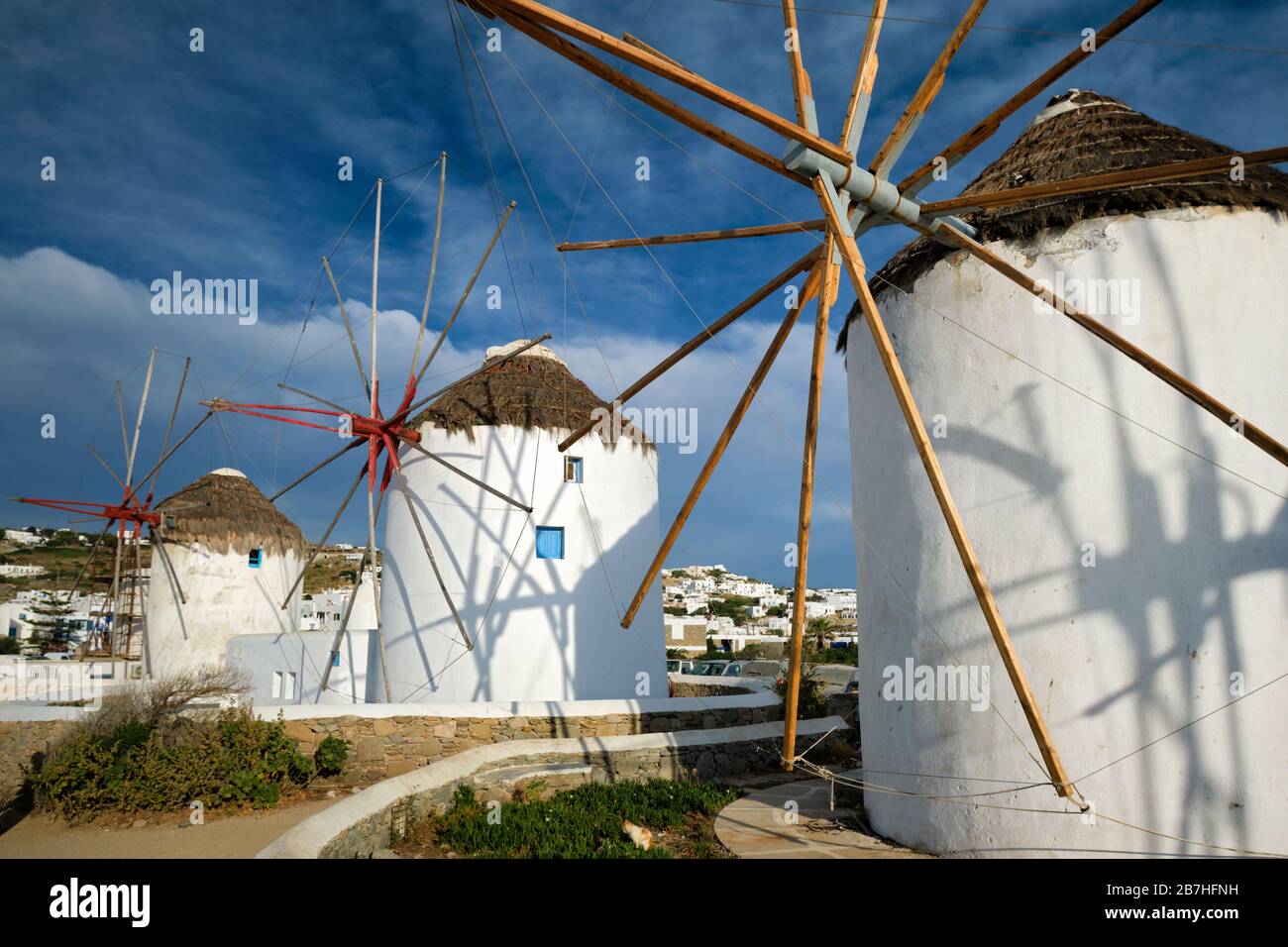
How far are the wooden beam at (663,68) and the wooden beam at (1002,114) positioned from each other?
95 centimetres

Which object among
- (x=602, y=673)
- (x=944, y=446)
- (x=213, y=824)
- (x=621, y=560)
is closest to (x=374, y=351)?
(x=621, y=560)

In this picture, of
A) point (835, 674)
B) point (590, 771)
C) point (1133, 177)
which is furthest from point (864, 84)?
point (835, 674)

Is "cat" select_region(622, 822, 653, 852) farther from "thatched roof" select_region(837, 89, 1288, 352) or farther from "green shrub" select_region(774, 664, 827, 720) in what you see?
"green shrub" select_region(774, 664, 827, 720)

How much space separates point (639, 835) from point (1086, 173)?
6.49 metres

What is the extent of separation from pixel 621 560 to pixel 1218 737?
33.2 ft

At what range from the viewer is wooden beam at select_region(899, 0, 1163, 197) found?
540 centimetres

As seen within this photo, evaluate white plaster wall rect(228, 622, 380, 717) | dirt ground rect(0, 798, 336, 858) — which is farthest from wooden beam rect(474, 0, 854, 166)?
white plaster wall rect(228, 622, 380, 717)

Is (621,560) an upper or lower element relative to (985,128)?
lower

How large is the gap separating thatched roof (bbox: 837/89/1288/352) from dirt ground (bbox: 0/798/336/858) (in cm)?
749

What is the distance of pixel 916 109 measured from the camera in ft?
19.4

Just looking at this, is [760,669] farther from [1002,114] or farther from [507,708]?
[1002,114]

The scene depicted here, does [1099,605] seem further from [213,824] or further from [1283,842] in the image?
[213,824]

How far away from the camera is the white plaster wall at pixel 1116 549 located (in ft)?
17.2

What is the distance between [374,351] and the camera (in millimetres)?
13336
